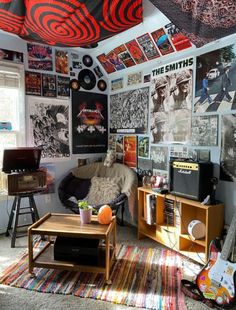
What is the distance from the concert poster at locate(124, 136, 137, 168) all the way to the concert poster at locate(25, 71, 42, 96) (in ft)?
4.31

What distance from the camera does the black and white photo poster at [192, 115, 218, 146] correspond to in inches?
A: 97.2

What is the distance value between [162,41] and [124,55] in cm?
66

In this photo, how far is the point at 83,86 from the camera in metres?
3.66

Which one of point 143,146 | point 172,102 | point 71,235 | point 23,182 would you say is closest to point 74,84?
point 143,146

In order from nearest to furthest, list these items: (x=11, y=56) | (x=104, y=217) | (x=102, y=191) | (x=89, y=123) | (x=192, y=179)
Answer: (x=104, y=217)
(x=192, y=179)
(x=11, y=56)
(x=102, y=191)
(x=89, y=123)

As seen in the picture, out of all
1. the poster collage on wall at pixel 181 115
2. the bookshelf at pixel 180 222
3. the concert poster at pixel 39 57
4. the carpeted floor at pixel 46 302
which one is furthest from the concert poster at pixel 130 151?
the carpeted floor at pixel 46 302

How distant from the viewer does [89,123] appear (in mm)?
3760

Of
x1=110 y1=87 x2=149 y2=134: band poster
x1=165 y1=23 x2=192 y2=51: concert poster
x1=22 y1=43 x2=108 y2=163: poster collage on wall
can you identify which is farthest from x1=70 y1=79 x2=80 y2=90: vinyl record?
x1=165 y1=23 x2=192 y2=51: concert poster

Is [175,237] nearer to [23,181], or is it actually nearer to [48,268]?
[48,268]

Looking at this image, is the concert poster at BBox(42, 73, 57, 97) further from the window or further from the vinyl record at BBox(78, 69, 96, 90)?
the vinyl record at BBox(78, 69, 96, 90)

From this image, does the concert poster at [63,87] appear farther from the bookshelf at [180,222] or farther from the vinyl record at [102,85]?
the bookshelf at [180,222]

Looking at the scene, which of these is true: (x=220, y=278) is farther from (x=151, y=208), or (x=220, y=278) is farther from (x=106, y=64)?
(x=106, y=64)

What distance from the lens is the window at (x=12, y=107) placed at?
306 cm

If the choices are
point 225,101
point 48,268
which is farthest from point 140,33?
point 48,268
